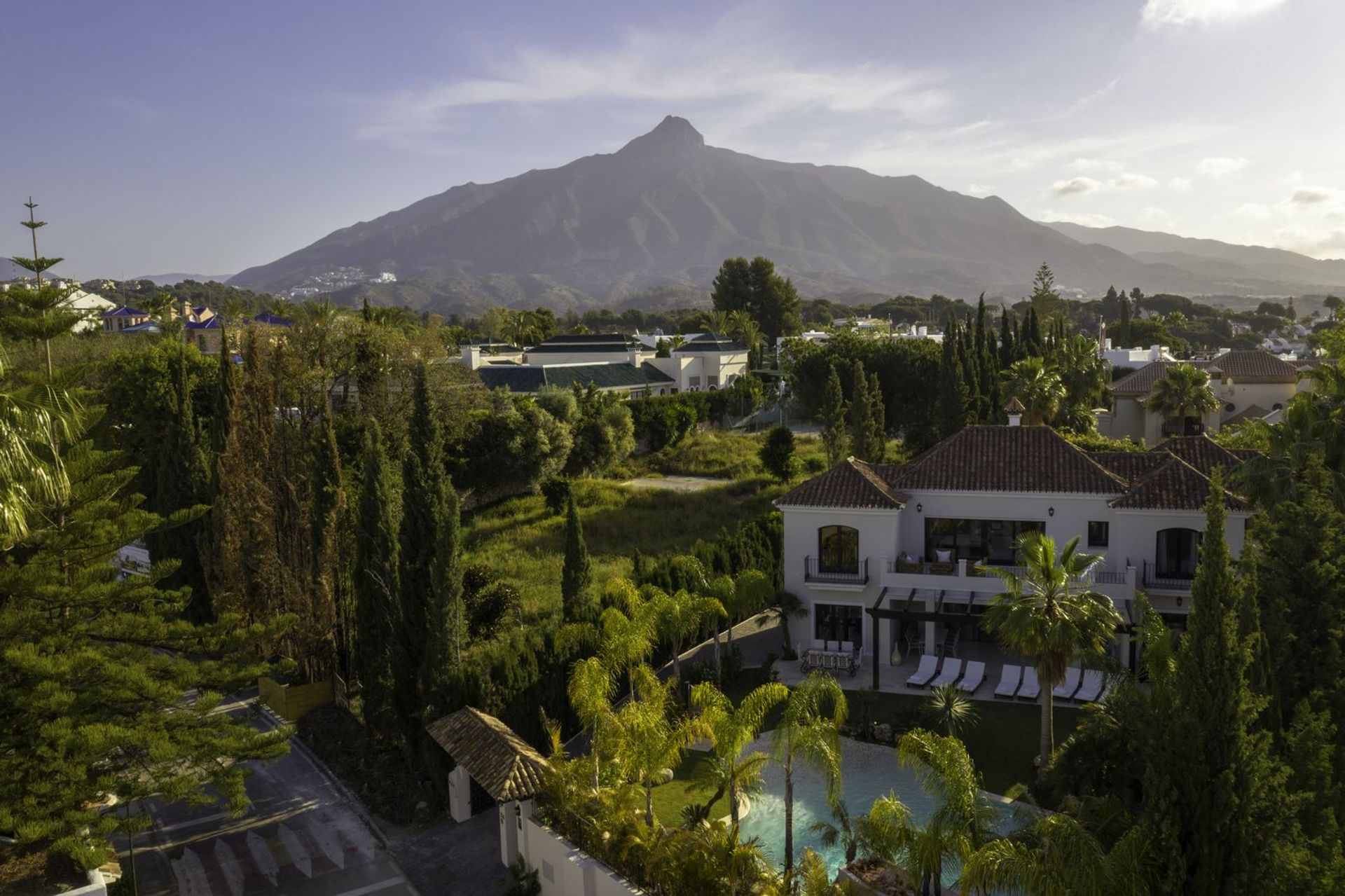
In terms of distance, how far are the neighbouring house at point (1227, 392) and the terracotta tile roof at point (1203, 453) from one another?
28.2m

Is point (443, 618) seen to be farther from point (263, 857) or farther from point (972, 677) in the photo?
point (972, 677)

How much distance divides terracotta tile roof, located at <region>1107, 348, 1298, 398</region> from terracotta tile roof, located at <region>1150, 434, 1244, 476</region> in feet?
95.2

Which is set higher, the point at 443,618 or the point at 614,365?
the point at 614,365

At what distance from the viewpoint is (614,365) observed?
61.3 metres

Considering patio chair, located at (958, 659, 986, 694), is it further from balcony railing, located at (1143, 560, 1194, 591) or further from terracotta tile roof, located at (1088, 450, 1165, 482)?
terracotta tile roof, located at (1088, 450, 1165, 482)

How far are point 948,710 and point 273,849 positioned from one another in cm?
1174

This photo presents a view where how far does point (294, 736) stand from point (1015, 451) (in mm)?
17880

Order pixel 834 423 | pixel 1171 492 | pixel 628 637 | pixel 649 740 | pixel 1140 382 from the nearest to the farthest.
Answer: pixel 649 740
pixel 628 637
pixel 1171 492
pixel 834 423
pixel 1140 382

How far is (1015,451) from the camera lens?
23000mm

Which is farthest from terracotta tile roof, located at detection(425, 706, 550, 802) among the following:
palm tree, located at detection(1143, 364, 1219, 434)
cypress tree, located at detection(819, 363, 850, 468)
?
palm tree, located at detection(1143, 364, 1219, 434)

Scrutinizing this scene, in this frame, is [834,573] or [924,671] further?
[834,573]

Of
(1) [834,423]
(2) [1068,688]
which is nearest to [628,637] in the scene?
(2) [1068,688]

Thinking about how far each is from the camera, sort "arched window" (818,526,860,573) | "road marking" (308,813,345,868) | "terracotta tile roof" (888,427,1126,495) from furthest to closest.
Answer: "arched window" (818,526,860,573) → "terracotta tile roof" (888,427,1126,495) → "road marking" (308,813,345,868)

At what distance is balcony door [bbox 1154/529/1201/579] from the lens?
20.8 metres
